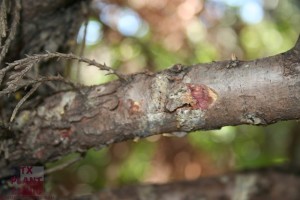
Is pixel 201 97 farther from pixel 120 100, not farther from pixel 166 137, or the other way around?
pixel 166 137

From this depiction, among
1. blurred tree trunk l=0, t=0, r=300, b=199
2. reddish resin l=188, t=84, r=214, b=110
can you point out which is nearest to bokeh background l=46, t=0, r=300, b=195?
blurred tree trunk l=0, t=0, r=300, b=199

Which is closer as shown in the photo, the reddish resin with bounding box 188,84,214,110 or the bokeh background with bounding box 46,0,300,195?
the reddish resin with bounding box 188,84,214,110

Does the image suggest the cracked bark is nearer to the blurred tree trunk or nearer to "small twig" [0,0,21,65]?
the blurred tree trunk

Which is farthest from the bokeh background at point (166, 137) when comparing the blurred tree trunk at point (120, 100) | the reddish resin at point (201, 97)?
the reddish resin at point (201, 97)

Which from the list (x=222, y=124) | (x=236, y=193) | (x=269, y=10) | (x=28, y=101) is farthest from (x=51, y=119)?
(x=269, y=10)

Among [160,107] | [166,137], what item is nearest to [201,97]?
[160,107]

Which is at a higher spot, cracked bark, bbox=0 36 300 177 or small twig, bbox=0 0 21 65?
small twig, bbox=0 0 21 65
